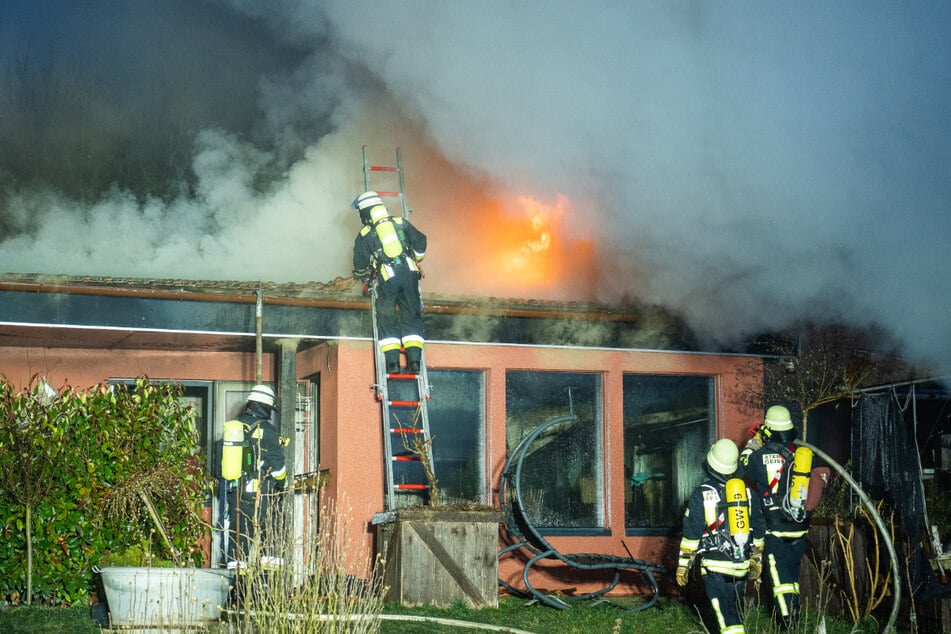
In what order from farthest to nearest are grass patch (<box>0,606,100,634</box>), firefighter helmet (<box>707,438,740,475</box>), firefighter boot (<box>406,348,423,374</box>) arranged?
firefighter boot (<box>406,348,423,374</box>) → firefighter helmet (<box>707,438,740,475</box>) → grass patch (<box>0,606,100,634</box>)

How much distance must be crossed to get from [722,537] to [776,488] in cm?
111

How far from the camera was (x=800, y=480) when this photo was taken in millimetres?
8492

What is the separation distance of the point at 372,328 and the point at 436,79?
9.33 feet

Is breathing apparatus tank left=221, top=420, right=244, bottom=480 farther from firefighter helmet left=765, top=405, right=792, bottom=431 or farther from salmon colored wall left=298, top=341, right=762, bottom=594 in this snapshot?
firefighter helmet left=765, top=405, right=792, bottom=431

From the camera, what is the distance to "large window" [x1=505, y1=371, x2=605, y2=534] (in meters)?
10.5

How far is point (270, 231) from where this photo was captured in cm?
1408

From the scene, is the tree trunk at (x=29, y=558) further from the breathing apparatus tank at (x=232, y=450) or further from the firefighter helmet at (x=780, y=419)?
the firefighter helmet at (x=780, y=419)

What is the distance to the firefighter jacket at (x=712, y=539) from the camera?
7688mm

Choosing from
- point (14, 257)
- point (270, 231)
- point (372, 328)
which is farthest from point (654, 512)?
point (14, 257)

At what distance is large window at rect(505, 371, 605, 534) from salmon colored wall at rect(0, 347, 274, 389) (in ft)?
9.37

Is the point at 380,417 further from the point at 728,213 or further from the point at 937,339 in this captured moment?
the point at 937,339

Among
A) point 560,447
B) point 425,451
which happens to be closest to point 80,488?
point 425,451

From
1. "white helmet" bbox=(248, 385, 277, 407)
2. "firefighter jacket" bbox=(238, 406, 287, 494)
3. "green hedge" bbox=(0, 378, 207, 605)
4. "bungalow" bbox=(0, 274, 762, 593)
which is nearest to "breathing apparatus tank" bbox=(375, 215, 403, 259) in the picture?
"bungalow" bbox=(0, 274, 762, 593)

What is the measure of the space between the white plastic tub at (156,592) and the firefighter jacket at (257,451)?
1881 mm
